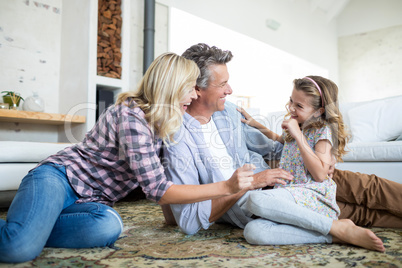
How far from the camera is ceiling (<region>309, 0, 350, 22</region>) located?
733 centimetres

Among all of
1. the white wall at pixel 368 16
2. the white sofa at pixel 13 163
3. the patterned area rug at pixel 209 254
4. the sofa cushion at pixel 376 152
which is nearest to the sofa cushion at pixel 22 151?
the white sofa at pixel 13 163

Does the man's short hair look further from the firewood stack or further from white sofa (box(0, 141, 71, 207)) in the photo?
the firewood stack

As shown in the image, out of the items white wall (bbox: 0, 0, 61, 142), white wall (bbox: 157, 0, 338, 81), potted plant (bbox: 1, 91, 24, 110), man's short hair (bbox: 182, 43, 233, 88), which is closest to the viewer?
man's short hair (bbox: 182, 43, 233, 88)

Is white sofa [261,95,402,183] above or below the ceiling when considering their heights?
below

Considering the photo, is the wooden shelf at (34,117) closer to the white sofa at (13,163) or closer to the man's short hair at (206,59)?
the white sofa at (13,163)

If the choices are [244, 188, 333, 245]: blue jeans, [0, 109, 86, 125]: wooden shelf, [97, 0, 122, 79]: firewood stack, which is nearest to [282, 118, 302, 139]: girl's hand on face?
[244, 188, 333, 245]: blue jeans

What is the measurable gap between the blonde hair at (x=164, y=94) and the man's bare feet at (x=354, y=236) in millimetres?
713

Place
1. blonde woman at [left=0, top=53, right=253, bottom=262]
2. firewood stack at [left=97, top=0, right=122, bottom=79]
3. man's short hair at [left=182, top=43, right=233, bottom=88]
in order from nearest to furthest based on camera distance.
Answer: blonde woman at [left=0, top=53, right=253, bottom=262] → man's short hair at [left=182, top=43, right=233, bottom=88] → firewood stack at [left=97, top=0, right=122, bottom=79]

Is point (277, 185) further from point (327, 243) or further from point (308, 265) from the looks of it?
point (308, 265)

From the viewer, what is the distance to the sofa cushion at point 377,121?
2643 millimetres

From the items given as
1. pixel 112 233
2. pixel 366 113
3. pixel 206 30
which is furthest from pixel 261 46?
pixel 112 233

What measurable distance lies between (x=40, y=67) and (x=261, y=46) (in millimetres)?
Result: 3923

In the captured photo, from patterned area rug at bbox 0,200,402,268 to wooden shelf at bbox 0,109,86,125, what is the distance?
1826 mm

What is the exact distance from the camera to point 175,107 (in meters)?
1.27
